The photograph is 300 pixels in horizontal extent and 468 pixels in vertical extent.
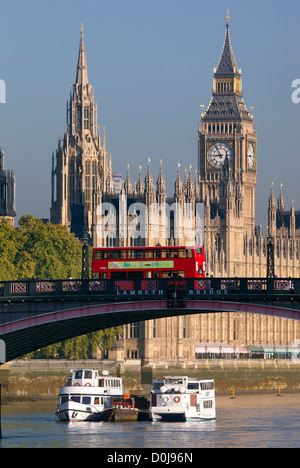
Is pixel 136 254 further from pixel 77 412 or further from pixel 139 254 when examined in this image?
pixel 77 412

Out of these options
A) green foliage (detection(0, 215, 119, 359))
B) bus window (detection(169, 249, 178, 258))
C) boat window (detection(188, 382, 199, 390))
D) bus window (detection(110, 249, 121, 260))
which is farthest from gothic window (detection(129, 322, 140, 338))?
bus window (detection(169, 249, 178, 258))

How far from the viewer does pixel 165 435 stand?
109 meters

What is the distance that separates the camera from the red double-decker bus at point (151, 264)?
10338cm

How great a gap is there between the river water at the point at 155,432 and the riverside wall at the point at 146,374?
456 inches

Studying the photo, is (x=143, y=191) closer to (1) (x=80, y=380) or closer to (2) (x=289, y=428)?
(1) (x=80, y=380)

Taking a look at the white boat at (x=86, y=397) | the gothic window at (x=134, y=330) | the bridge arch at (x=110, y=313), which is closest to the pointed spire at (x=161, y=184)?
the gothic window at (x=134, y=330)

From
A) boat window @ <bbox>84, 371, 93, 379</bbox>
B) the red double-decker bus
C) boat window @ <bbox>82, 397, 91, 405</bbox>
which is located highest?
the red double-decker bus

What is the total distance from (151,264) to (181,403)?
71.8 feet

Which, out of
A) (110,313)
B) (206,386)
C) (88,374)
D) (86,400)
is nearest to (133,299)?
(110,313)

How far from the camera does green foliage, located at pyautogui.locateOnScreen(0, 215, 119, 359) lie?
514 ft

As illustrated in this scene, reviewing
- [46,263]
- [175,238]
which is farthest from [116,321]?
[175,238]

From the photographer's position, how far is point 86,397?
123000 mm

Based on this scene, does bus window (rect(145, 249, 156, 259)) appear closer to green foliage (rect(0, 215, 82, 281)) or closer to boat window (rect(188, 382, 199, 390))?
boat window (rect(188, 382, 199, 390))

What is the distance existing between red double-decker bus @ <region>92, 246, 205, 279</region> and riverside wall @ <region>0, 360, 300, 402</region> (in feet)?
128
